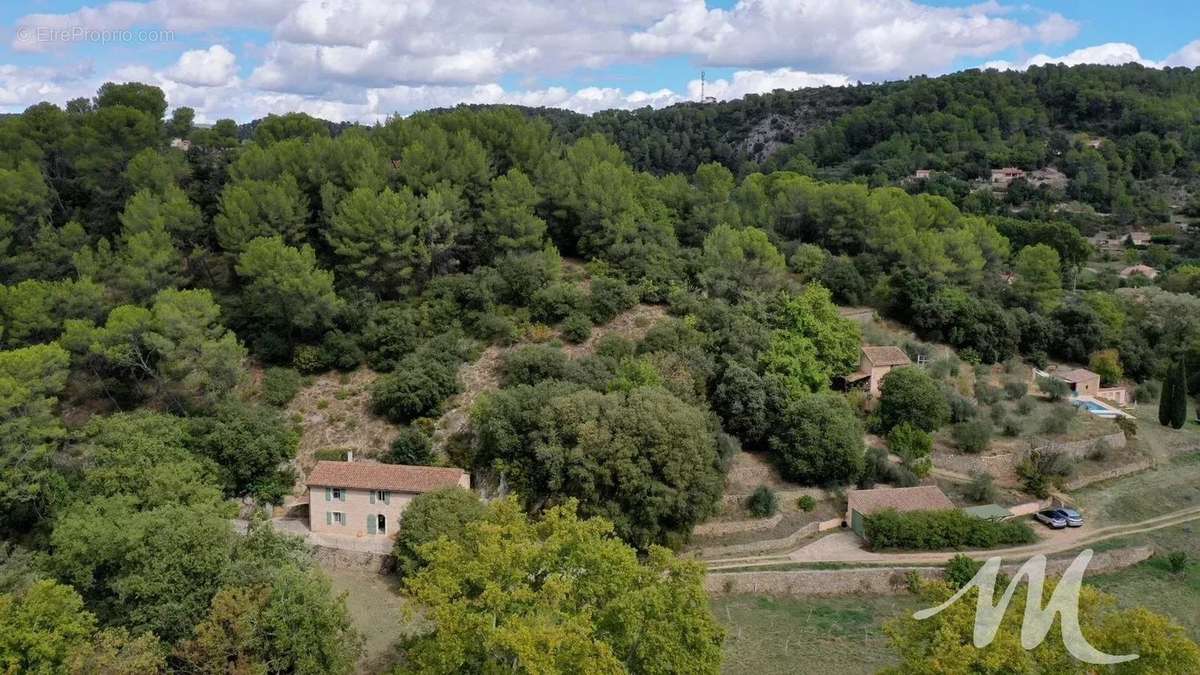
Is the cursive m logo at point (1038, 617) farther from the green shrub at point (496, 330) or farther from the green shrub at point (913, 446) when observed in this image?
the green shrub at point (496, 330)

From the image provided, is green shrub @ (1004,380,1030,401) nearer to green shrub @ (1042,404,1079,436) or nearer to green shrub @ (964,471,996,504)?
green shrub @ (1042,404,1079,436)

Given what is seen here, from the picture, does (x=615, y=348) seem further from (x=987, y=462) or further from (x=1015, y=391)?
(x=1015, y=391)

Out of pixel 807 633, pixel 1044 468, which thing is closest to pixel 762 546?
pixel 807 633

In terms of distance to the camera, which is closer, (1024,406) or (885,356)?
(885,356)

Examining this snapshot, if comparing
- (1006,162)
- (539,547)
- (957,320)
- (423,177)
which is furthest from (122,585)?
(1006,162)

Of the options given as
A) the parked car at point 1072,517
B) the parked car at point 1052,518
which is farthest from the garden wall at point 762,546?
the parked car at point 1072,517
